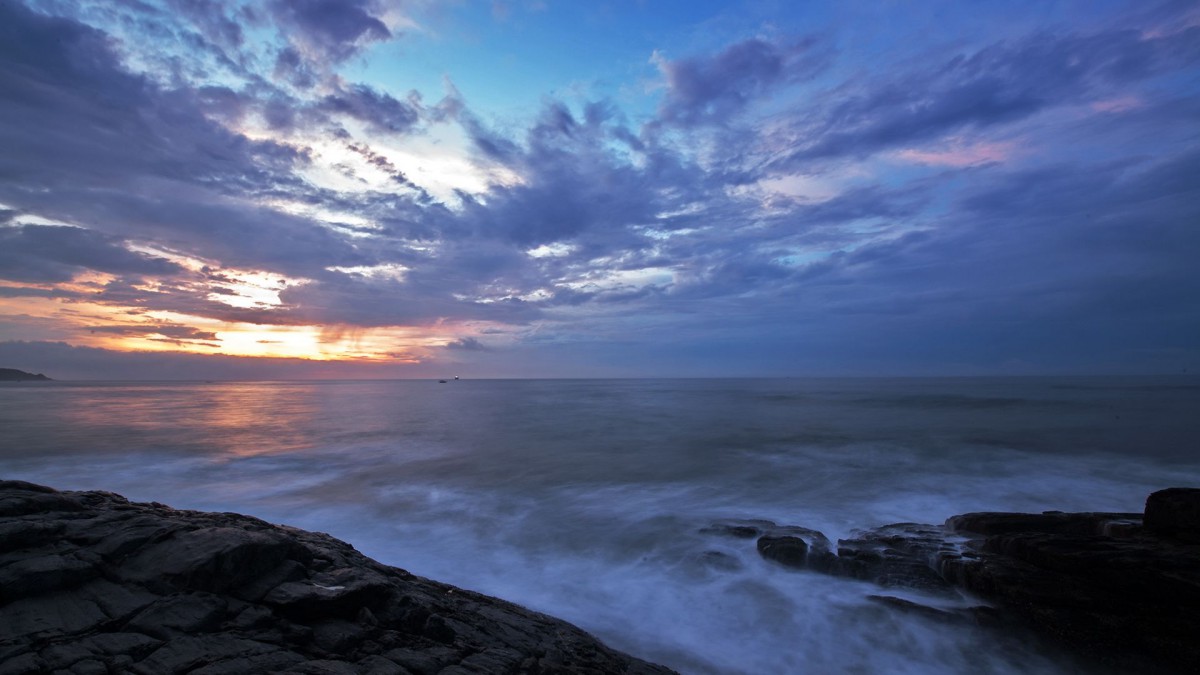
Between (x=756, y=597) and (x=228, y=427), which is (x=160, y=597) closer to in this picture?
(x=756, y=597)

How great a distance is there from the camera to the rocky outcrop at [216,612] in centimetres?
400

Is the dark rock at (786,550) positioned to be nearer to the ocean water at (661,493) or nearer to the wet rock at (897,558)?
the ocean water at (661,493)

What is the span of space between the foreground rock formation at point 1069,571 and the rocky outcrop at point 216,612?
5.06 meters

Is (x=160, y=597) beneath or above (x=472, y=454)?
above

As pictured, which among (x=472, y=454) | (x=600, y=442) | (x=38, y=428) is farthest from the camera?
(x=38, y=428)

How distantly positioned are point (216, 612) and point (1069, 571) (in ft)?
34.1

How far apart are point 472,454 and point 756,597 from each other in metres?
17.0

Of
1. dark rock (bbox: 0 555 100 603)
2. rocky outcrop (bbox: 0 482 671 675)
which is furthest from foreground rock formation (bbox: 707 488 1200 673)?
dark rock (bbox: 0 555 100 603)

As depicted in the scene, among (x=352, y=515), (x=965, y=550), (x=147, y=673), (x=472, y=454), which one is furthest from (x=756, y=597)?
(x=472, y=454)

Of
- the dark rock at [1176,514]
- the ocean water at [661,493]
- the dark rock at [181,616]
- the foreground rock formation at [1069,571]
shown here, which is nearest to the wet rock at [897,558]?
the foreground rock formation at [1069,571]

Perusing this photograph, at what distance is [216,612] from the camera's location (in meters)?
4.47

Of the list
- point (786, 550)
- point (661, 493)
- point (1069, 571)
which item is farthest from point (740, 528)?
point (1069, 571)

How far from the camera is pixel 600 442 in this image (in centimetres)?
2747

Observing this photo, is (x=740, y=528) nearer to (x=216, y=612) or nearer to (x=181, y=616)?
(x=216, y=612)
